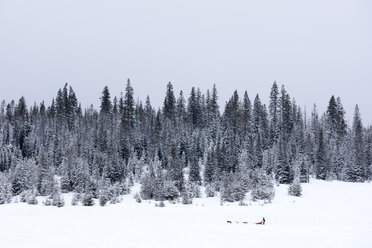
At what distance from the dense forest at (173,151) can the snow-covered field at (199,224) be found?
141 inches

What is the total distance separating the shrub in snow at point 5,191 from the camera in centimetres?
3888

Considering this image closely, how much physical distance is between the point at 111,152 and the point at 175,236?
3432 centimetres

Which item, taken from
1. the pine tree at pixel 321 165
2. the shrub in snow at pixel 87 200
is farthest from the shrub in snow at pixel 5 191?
the pine tree at pixel 321 165

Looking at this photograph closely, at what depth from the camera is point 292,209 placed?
33.4 metres

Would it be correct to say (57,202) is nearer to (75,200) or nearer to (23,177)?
(75,200)

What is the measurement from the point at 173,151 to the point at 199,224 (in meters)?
32.2

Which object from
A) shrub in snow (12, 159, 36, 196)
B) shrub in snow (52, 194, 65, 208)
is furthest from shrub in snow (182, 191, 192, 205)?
shrub in snow (12, 159, 36, 196)

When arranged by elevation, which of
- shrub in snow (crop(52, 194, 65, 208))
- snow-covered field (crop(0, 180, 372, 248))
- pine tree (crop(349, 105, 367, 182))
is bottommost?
snow-covered field (crop(0, 180, 372, 248))

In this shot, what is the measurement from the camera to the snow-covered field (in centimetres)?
1933

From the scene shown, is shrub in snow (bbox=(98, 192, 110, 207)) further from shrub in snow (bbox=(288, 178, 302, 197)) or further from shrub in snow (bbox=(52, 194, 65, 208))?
shrub in snow (bbox=(288, 178, 302, 197))

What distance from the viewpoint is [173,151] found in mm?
57688

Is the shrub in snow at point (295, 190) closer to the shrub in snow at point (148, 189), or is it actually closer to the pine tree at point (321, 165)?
the pine tree at point (321, 165)

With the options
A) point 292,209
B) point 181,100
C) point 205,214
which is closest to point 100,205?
point 205,214

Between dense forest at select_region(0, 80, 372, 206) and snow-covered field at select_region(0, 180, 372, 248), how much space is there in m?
3.59
